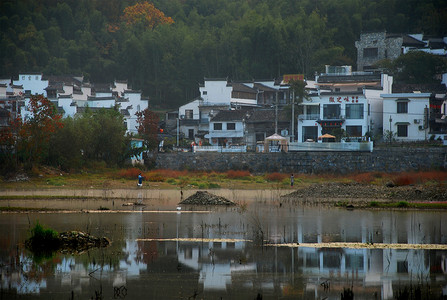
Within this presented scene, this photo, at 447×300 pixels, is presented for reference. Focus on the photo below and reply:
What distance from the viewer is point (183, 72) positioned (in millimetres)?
91000

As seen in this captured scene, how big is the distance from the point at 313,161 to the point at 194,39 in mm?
44938

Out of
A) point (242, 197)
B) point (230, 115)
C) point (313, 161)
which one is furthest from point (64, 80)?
point (242, 197)

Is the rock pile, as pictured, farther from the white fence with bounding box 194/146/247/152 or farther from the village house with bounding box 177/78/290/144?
the village house with bounding box 177/78/290/144

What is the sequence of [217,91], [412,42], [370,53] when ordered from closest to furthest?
1. [217,91]
2. [412,42]
3. [370,53]

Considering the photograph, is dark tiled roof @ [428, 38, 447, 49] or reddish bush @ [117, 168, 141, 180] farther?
dark tiled roof @ [428, 38, 447, 49]

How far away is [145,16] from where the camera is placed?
11412 cm

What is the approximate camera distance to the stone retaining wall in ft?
173

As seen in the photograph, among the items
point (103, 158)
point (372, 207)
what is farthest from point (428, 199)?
point (103, 158)

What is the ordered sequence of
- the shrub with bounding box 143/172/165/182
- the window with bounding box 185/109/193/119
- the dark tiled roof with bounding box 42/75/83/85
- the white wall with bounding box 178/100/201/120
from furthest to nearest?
1. the dark tiled roof with bounding box 42/75/83/85
2. the window with bounding box 185/109/193/119
3. the white wall with bounding box 178/100/201/120
4. the shrub with bounding box 143/172/165/182

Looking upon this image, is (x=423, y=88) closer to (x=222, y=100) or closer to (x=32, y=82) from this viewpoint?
(x=222, y=100)

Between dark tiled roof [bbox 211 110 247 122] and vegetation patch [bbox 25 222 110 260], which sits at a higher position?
dark tiled roof [bbox 211 110 247 122]

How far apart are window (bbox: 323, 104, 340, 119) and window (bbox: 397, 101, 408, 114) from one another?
20.5ft

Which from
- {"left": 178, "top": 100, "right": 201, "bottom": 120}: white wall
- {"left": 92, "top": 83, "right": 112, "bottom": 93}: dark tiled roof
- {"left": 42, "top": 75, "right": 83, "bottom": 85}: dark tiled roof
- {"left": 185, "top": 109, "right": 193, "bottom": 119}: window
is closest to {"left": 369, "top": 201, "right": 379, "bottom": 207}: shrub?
{"left": 178, "top": 100, "right": 201, "bottom": 120}: white wall

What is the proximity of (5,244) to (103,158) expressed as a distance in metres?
37.3
